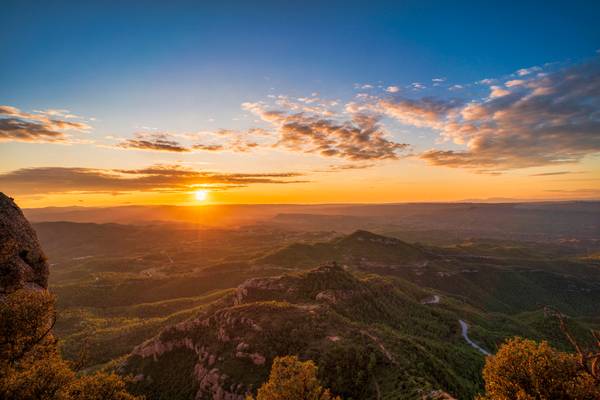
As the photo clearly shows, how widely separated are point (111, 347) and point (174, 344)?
51.2 meters

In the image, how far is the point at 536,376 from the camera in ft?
100

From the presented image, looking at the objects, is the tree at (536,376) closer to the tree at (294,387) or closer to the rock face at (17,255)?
the tree at (294,387)

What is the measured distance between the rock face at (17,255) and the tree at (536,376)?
6499 cm

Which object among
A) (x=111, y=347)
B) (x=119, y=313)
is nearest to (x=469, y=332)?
(x=111, y=347)

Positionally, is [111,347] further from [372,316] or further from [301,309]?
[372,316]

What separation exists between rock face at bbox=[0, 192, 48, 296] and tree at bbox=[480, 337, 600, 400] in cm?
6499

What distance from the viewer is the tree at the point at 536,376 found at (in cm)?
2803

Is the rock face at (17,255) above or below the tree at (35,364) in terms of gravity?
above

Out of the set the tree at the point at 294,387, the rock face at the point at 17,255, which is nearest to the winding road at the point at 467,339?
the tree at the point at 294,387

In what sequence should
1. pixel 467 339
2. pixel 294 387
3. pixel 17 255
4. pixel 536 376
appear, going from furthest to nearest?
pixel 467 339
pixel 17 255
pixel 294 387
pixel 536 376

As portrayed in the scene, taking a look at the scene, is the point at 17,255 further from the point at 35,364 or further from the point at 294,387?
the point at 294,387

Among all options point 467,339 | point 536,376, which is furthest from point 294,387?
point 467,339

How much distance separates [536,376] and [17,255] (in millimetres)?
73590

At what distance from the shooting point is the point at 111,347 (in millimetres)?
117438
